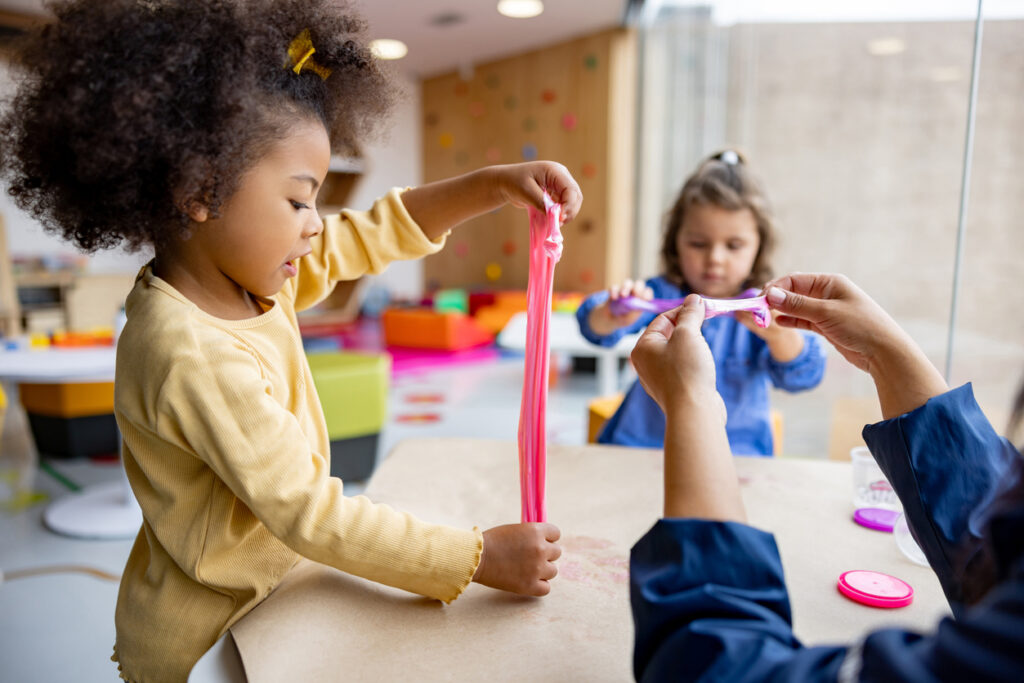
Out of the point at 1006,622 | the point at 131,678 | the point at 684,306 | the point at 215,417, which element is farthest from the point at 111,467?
the point at 1006,622

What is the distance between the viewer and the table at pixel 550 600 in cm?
63

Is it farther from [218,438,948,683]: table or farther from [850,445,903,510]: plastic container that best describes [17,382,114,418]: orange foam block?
[850,445,903,510]: plastic container

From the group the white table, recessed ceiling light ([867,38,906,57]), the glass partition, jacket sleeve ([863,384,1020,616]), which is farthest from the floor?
recessed ceiling light ([867,38,906,57])

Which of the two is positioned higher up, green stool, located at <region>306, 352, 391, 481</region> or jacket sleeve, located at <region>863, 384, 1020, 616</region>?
jacket sleeve, located at <region>863, 384, 1020, 616</region>

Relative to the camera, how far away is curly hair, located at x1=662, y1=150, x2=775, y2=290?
1660 mm

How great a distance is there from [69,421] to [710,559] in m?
3.02

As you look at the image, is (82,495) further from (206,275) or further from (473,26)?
(473,26)

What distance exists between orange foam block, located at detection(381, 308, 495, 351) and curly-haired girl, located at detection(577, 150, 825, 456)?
360cm

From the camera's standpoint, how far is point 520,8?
17.0ft

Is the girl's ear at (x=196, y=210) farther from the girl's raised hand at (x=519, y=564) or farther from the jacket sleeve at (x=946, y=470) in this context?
the jacket sleeve at (x=946, y=470)

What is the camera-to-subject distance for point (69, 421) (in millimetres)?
2848

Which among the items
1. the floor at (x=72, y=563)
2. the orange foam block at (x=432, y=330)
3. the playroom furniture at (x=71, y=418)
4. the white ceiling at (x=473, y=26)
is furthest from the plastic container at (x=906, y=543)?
the white ceiling at (x=473, y=26)

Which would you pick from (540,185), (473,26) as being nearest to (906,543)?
(540,185)

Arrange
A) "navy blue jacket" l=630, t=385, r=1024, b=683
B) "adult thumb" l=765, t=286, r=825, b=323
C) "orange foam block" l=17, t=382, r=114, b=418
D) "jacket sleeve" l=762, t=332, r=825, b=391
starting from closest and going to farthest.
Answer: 1. "navy blue jacket" l=630, t=385, r=1024, b=683
2. "adult thumb" l=765, t=286, r=825, b=323
3. "jacket sleeve" l=762, t=332, r=825, b=391
4. "orange foam block" l=17, t=382, r=114, b=418
